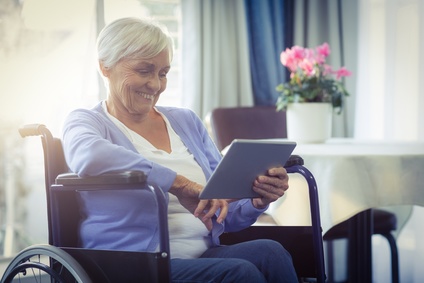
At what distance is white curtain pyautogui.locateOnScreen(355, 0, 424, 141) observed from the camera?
350 cm

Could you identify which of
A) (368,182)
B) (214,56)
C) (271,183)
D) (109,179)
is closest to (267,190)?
(271,183)

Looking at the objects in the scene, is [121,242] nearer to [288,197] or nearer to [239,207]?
[239,207]

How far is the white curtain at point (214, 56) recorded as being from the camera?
3555mm

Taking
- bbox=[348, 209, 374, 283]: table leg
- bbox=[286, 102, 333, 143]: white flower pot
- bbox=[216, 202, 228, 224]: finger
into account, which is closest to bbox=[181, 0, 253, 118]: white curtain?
bbox=[286, 102, 333, 143]: white flower pot

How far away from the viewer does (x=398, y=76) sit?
3596 millimetres

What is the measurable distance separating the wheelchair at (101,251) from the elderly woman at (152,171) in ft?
0.15

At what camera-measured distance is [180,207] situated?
1494 millimetres

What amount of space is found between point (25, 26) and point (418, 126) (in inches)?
80.1

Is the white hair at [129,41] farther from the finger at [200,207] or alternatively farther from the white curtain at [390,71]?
the white curtain at [390,71]

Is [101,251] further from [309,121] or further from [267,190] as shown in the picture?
[309,121]

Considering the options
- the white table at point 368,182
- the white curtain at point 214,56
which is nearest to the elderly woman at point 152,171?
the white table at point 368,182

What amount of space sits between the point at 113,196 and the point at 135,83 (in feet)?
0.90

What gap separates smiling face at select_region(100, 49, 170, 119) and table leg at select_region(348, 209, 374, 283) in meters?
1.02

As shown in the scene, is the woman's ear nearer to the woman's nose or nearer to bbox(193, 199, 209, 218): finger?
the woman's nose
